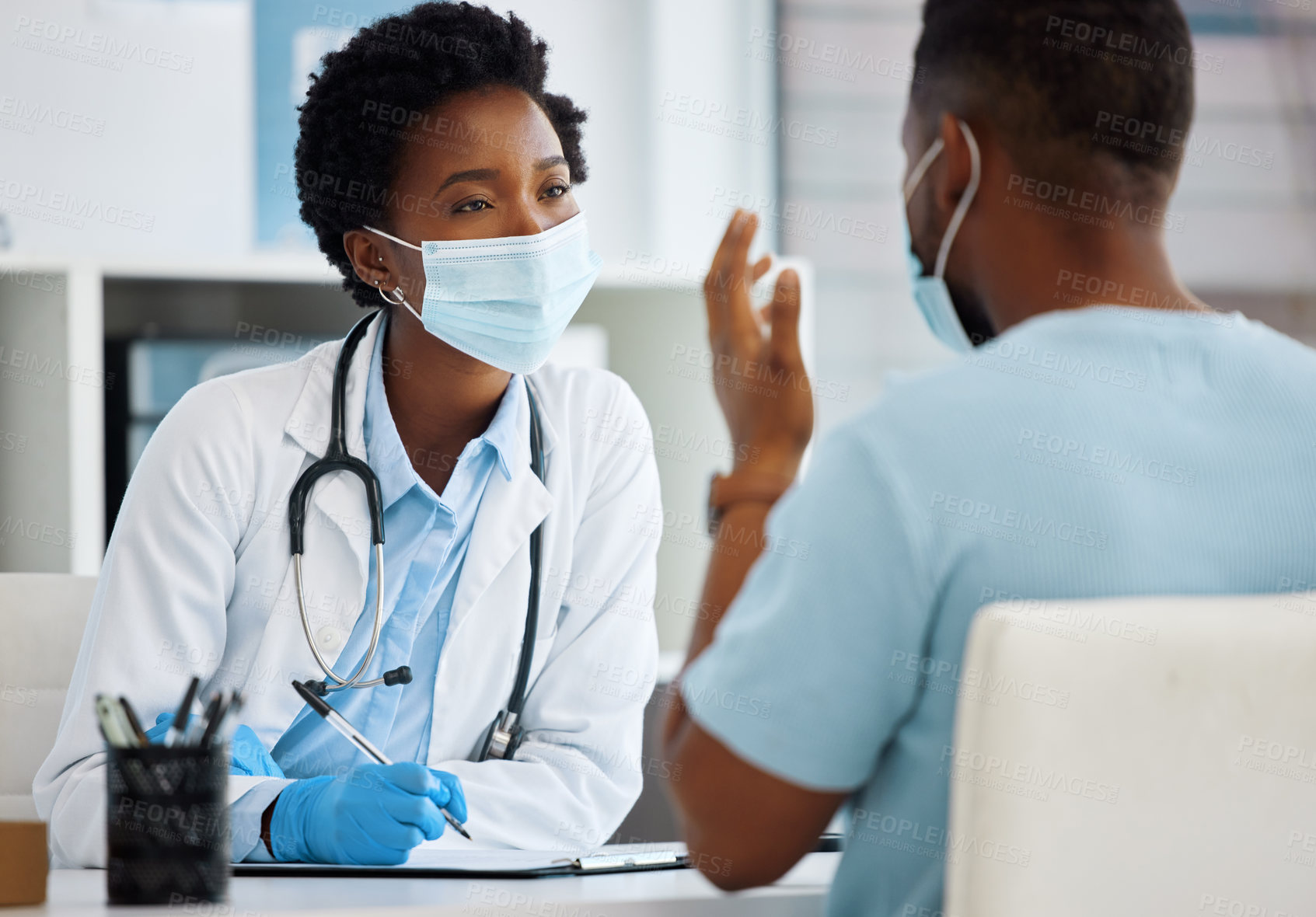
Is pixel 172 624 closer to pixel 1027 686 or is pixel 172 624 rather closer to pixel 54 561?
pixel 1027 686

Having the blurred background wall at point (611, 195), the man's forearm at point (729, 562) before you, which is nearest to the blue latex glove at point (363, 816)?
the man's forearm at point (729, 562)

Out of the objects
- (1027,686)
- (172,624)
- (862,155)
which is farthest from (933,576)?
(862,155)

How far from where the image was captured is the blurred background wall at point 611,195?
2.27 meters

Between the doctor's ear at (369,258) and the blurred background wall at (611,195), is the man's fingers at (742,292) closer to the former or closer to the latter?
the doctor's ear at (369,258)

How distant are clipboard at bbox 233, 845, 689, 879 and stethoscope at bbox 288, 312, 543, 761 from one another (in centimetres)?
29

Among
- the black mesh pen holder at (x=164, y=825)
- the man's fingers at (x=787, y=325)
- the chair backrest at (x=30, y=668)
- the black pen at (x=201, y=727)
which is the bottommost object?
the chair backrest at (x=30, y=668)

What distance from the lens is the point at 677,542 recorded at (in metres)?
2.65

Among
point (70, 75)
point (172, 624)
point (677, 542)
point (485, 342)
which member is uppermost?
point (70, 75)

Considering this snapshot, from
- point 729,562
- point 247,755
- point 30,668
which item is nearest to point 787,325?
point 729,562

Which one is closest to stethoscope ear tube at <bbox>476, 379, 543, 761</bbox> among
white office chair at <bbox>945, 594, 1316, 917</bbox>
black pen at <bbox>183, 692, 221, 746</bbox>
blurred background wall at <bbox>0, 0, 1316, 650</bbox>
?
black pen at <bbox>183, 692, 221, 746</bbox>

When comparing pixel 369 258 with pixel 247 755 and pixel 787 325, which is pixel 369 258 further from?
pixel 787 325

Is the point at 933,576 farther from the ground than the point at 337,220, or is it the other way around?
the point at 337,220

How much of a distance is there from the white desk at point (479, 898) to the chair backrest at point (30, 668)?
0.63 meters

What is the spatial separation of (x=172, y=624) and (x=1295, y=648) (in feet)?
3.42
